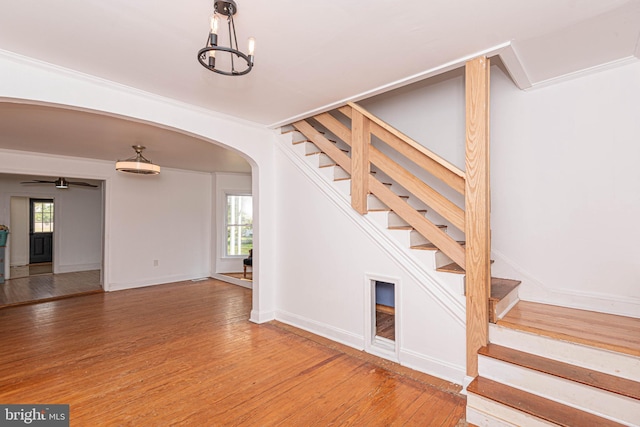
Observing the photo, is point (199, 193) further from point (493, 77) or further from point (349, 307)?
point (493, 77)

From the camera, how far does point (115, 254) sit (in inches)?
236

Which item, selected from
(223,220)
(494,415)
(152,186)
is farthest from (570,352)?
(152,186)

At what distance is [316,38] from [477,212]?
1757 millimetres

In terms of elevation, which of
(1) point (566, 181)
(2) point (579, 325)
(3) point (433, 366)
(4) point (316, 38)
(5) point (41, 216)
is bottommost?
(3) point (433, 366)

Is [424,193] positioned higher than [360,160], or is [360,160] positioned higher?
[360,160]

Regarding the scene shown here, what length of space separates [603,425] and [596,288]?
1.30 m

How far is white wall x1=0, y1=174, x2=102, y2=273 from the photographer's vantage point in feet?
25.7

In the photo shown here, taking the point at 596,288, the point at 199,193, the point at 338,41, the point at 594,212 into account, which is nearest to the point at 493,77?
the point at 594,212

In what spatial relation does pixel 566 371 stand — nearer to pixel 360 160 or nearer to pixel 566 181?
pixel 566 181

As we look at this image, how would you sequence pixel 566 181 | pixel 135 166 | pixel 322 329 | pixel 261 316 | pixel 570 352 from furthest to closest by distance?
pixel 135 166 < pixel 261 316 < pixel 322 329 < pixel 566 181 < pixel 570 352

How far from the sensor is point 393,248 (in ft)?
9.65

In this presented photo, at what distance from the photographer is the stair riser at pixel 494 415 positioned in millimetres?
1839

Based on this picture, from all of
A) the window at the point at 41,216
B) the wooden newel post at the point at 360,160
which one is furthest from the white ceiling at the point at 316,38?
the window at the point at 41,216

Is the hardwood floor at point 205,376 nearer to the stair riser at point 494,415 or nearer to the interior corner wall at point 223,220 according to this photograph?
the stair riser at point 494,415
